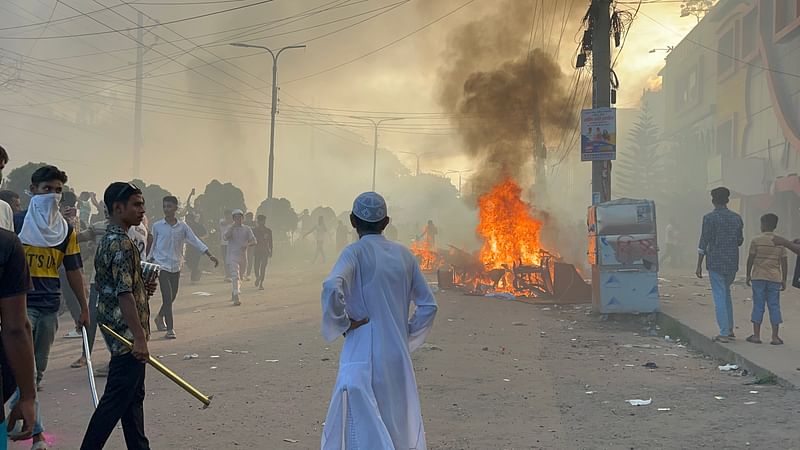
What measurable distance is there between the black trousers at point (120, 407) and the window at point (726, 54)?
93.4 ft

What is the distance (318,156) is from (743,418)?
5958 centimetres

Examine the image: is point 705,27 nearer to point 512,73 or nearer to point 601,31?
point 512,73

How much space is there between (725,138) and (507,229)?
1657 cm

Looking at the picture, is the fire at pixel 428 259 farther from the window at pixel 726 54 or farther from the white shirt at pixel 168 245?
the window at pixel 726 54

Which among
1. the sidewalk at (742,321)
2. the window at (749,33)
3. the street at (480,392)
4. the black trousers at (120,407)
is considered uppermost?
the window at (749,33)

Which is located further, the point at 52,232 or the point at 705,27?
the point at 705,27

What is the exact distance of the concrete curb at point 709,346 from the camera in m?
6.59

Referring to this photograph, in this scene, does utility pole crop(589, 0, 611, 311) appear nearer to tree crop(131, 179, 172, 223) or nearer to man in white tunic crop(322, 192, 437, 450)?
man in white tunic crop(322, 192, 437, 450)

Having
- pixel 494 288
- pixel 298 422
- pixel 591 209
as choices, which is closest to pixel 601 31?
pixel 591 209

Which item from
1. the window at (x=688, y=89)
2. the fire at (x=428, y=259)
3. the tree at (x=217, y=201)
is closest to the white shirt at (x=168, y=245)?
the fire at (x=428, y=259)

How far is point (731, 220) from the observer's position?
852 cm

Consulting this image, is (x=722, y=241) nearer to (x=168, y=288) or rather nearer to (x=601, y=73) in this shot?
(x=601, y=73)

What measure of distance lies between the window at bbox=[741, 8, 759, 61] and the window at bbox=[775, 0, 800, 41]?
3874 mm

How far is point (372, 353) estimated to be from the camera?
3.36 metres
